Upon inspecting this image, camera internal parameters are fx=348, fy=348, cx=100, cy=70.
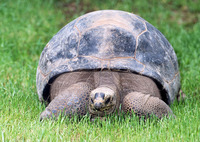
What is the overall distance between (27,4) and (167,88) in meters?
4.77

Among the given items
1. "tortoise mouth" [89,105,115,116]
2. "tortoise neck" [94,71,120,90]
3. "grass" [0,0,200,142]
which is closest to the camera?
"grass" [0,0,200,142]

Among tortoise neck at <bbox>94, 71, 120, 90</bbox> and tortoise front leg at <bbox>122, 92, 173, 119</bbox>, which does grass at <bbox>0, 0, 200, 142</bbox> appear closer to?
tortoise front leg at <bbox>122, 92, 173, 119</bbox>

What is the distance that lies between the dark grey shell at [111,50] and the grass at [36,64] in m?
0.44

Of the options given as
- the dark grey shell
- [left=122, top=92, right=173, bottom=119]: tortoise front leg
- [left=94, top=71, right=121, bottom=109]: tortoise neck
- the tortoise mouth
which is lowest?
the tortoise mouth

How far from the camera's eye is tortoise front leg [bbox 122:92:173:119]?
3303 mm

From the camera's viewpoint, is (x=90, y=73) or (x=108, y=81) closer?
(x=108, y=81)

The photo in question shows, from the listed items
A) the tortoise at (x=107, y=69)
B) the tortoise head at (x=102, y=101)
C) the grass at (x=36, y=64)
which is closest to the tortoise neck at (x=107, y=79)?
the tortoise at (x=107, y=69)

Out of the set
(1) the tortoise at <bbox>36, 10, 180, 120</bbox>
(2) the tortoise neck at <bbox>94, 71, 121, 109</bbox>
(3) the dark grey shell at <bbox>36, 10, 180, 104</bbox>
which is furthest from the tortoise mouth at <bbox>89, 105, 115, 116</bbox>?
(3) the dark grey shell at <bbox>36, 10, 180, 104</bbox>

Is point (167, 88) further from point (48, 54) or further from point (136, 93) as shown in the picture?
point (48, 54)

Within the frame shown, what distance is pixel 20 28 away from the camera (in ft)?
21.0

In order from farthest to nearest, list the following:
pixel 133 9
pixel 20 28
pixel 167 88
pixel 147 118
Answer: pixel 133 9, pixel 20 28, pixel 167 88, pixel 147 118

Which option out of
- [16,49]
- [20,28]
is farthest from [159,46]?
[20,28]

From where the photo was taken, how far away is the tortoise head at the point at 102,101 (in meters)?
3.05

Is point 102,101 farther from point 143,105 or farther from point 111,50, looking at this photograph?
point 111,50
